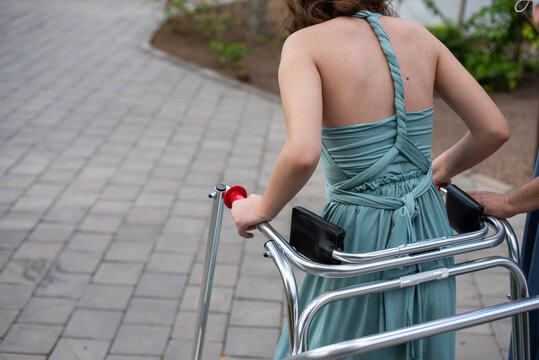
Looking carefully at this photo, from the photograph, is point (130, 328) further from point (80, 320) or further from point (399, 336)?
point (399, 336)

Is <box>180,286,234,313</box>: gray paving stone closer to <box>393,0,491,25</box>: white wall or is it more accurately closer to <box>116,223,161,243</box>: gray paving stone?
<box>116,223,161,243</box>: gray paving stone

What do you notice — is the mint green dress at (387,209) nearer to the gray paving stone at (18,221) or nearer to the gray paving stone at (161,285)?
the gray paving stone at (161,285)

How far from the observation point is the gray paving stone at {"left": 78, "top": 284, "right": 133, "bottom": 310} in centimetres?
312

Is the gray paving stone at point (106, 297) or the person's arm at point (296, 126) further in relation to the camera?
the gray paving stone at point (106, 297)

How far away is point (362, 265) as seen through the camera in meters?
1.41

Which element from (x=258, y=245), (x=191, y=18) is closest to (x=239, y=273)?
(x=258, y=245)

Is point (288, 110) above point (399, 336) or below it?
above

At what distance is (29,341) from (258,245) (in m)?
1.53

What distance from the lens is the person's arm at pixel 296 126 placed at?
4.72 feet

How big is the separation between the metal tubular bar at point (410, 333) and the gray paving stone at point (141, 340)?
172cm

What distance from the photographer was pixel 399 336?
1.26m

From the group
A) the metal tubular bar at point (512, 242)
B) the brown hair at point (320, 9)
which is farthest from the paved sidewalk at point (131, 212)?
the brown hair at point (320, 9)

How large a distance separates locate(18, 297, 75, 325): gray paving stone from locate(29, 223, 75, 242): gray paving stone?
672 mm

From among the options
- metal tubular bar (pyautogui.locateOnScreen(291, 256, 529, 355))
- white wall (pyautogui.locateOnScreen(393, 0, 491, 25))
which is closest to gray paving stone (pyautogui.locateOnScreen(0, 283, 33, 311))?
metal tubular bar (pyautogui.locateOnScreen(291, 256, 529, 355))
